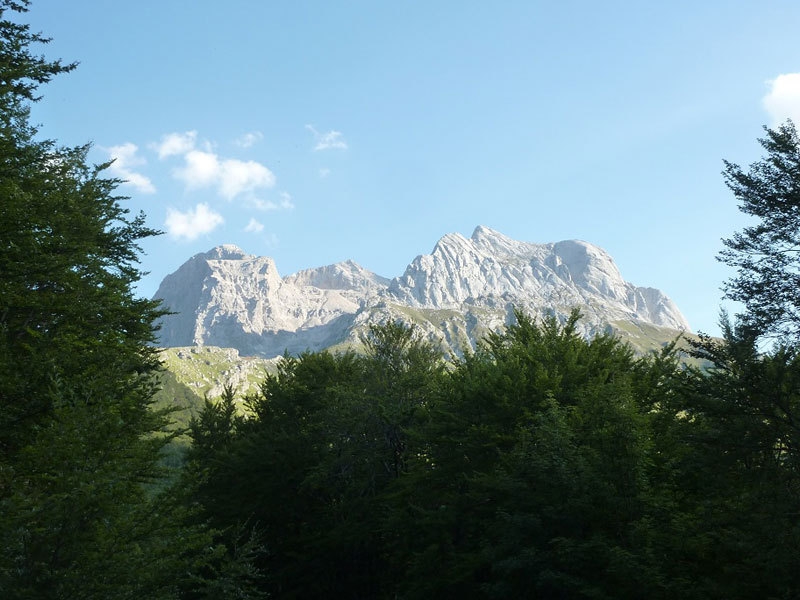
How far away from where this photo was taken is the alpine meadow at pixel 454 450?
11.4 metres

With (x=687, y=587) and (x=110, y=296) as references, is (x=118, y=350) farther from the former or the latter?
(x=687, y=587)

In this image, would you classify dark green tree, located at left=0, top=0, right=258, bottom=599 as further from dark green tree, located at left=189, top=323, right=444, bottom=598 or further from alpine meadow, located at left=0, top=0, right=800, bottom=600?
dark green tree, located at left=189, top=323, right=444, bottom=598

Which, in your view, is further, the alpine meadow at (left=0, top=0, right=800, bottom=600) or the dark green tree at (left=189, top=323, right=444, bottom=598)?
the dark green tree at (left=189, top=323, right=444, bottom=598)

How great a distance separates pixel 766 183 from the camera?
18.4 meters

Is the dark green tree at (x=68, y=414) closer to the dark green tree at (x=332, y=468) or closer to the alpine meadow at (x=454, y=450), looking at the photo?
the alpine meadow at (x=454, y=450)

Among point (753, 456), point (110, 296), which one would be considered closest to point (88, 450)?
point (110, 296)

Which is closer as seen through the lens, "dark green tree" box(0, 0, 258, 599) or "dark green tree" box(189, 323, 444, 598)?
"dark green tree" box(0, 0, 258, 599)

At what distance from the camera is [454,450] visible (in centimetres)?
2519

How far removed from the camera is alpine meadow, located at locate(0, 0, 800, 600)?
11.4 metres

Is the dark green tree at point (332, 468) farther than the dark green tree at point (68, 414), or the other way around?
the dark green tree at point (332, 468)

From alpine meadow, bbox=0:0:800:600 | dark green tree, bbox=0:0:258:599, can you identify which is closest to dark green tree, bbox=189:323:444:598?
alpine meadow, bbox=0:0:800:600

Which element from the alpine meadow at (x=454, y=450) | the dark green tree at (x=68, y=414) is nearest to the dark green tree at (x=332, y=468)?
the alpine meadow at (x=454, y=450)

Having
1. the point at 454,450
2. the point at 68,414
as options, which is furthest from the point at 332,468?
the point at 68,414

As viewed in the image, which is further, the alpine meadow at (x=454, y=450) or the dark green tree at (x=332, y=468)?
the dark green tree at (x=332, y=468)
